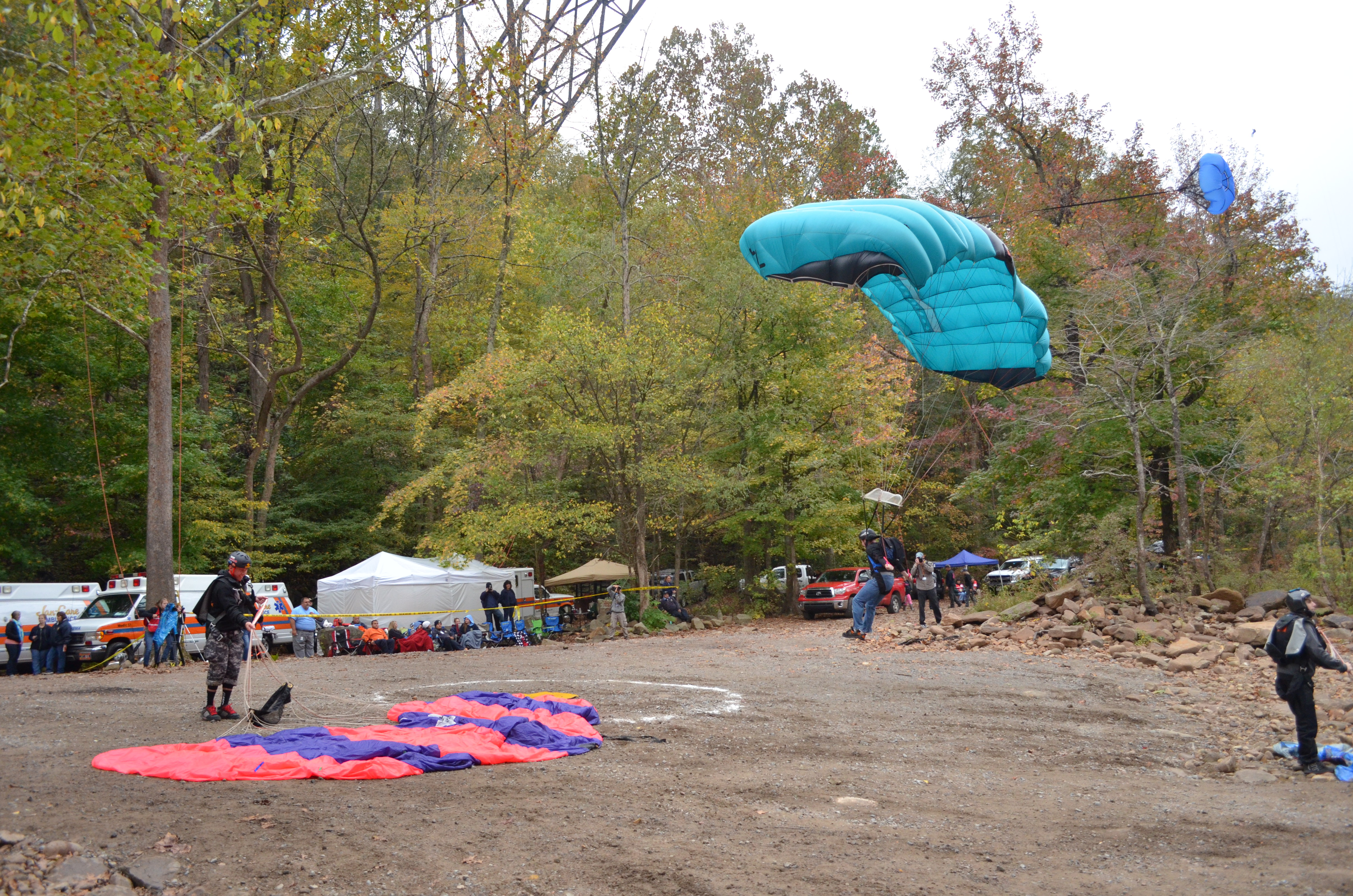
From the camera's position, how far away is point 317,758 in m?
6.32

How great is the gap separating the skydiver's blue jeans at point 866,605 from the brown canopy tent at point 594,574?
11404 millimetres

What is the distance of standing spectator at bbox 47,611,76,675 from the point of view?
52.8 ft

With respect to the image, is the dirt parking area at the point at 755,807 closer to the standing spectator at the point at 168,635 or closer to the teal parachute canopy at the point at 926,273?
the standing spectator at the point at 168,635

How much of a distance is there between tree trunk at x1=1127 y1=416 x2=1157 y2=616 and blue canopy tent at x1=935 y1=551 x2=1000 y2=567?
1448 centimetres

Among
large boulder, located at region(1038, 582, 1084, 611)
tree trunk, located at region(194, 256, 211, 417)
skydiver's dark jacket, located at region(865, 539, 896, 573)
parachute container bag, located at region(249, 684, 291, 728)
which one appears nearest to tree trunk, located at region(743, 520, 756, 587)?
large boulder, located at region(1038, 582, 1084, 611)

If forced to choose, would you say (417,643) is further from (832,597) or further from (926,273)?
(926,273)

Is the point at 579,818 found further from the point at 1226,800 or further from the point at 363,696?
the point at 363,696

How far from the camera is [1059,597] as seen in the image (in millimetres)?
16281

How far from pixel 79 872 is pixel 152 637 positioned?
13488 mm

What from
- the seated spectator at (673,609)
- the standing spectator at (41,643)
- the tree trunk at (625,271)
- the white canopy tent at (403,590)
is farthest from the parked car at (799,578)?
the standing spectator at (41,643)

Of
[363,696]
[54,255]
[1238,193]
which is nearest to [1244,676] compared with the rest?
[363,696]

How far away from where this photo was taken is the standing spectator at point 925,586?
1727cm

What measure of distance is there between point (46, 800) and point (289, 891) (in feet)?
7.53

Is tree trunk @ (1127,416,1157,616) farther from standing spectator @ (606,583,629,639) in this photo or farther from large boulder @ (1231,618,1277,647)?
standing spectator @ (606,583,629,639)
